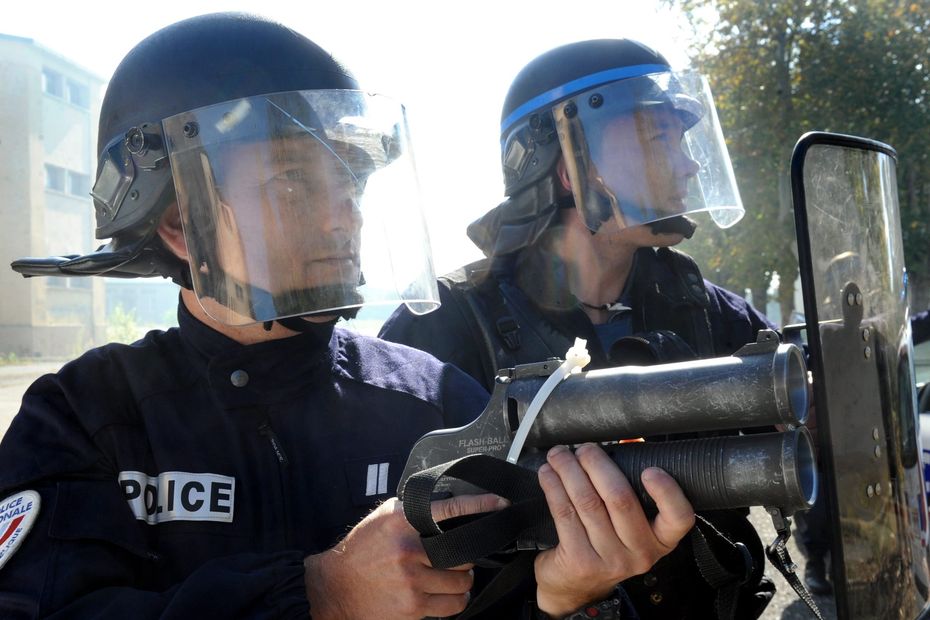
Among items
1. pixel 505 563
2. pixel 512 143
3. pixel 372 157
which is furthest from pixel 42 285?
pixel 505 563

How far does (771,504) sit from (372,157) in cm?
135

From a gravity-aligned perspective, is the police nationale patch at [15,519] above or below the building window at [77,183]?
below

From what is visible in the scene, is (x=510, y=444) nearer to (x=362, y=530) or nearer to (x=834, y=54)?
(x=362, y=530)

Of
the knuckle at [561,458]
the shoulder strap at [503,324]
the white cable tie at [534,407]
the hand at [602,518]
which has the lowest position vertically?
the hand at [602,518]

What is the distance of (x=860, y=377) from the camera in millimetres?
1339

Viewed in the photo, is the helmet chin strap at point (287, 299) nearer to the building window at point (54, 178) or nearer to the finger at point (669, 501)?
the finger at point (669, 501)

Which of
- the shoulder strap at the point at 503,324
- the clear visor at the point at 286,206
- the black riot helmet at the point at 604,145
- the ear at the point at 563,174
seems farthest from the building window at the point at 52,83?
the clear visor at the point at 286,206

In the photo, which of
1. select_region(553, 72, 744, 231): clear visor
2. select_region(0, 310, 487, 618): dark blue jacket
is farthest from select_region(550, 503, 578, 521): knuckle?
select_region(553, 72, 744, 231): clear visor

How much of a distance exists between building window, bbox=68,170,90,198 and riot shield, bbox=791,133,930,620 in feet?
29.0

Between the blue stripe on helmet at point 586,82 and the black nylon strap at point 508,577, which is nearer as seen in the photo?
the black nylon strap at point 508,577

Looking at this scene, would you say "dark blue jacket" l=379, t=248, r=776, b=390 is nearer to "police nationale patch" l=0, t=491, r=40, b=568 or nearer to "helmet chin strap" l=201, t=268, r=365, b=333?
"helmet chin strap" l=201, t=268, r=365, b=333

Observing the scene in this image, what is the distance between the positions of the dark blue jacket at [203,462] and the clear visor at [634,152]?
1188 millimetres

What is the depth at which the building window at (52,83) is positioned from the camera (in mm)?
8954

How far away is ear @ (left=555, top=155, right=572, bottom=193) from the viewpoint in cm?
322
